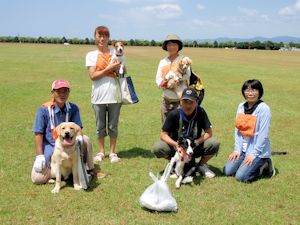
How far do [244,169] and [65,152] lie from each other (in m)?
2.94

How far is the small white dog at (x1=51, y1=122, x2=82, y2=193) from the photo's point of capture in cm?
591

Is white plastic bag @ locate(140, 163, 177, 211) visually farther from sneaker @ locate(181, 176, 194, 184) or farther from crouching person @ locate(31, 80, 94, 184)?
crouching person @ locate(31, 80, 94, 184)

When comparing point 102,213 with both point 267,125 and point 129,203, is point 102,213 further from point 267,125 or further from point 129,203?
point 267,125

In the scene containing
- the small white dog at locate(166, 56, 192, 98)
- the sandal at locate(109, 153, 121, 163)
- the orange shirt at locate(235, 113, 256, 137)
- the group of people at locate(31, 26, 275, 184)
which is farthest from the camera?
the sandal at locate(109, 153, 121, 163)

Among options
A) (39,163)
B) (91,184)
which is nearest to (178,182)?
(91,184)

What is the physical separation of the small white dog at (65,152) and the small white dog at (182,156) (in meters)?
1.55

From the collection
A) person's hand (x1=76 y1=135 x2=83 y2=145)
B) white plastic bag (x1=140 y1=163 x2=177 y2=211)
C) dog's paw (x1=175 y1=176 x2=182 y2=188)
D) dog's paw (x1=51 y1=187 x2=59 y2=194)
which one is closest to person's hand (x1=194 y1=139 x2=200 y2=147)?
dog's paw (x1=175 y1=176 x2=182 y2=188)

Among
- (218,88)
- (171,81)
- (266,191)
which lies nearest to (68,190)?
(171,81)

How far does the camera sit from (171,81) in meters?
7.18

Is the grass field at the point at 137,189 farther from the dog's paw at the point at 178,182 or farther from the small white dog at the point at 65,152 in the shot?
the small white dog at the point at 65,152

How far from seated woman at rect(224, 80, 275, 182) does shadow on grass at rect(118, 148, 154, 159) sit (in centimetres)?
195

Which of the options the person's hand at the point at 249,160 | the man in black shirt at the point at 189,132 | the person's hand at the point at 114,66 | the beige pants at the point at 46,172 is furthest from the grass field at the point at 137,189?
the person's hand at the point at 114,66

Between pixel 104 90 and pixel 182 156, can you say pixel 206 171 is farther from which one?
pixel 104 90

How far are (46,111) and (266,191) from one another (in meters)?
3.74
